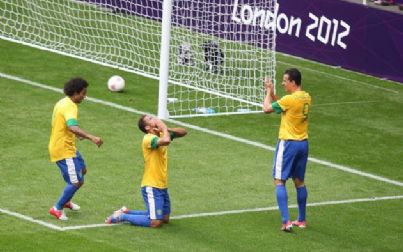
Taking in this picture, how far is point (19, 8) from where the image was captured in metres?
30.0

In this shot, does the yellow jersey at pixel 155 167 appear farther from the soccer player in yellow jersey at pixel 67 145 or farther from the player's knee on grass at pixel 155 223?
the soccer player in yellow jersey at pixel 67 145

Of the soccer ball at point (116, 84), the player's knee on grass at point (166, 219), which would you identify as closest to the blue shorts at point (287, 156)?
the player's knee on grass at point (166, 219)

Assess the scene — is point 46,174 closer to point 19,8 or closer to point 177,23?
point 177,23

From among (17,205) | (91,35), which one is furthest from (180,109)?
(17,205)

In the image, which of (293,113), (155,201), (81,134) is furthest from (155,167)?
(293,113)

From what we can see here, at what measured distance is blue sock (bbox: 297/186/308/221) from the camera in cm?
1798

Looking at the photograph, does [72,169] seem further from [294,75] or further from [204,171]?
[204,171]

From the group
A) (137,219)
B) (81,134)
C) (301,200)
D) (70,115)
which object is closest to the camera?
(81,134)

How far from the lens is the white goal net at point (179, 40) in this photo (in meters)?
25.2

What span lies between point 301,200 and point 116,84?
8212 millimetres

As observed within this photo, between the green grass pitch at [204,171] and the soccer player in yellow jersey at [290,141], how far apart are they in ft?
1.55

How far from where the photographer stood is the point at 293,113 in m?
17.9

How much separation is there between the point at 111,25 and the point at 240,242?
12665mm

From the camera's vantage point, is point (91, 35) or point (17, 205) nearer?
point (17, 205)
